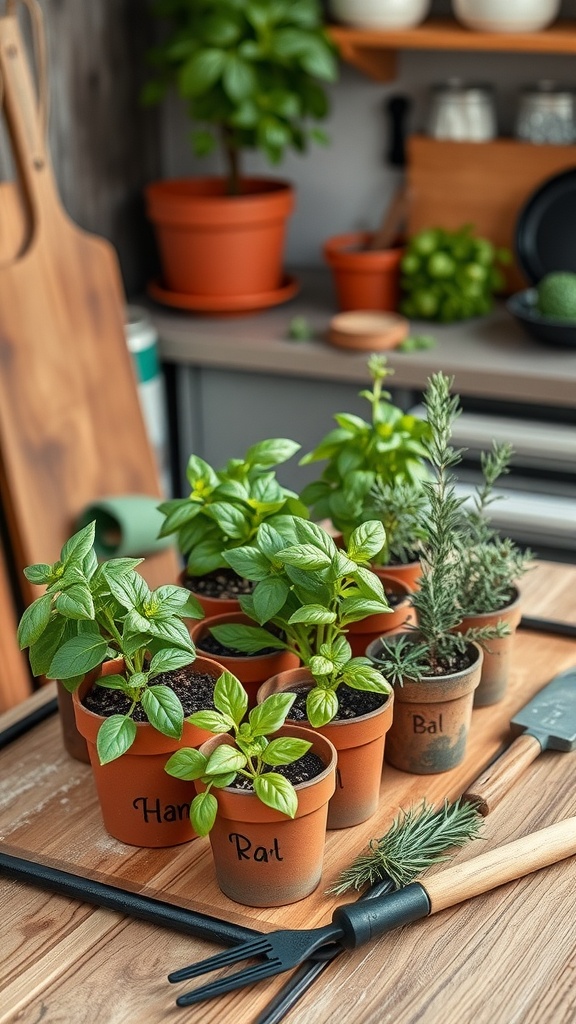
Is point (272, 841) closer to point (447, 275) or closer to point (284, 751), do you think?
point (284, 751)

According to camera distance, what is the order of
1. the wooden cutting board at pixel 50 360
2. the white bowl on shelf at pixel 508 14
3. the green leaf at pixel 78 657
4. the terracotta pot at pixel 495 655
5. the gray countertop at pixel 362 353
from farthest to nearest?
the white bowl on shelf at pixel 508 14
the gray countertop at pixel 362 353
the wooden cutting board at pixel 50 360
the terracotta pot at pixel 495 655
the green leaf at pixel 78 657

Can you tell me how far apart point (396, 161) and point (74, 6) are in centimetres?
77

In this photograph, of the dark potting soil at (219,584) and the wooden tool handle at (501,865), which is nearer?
the wooden tool handle at (501,865)

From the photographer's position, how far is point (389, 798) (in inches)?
40.1

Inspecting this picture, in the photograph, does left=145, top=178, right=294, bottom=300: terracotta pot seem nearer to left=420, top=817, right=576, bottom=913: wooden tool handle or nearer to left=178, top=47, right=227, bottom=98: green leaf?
left=178, top=47, right=227, bottom=98: green leaf

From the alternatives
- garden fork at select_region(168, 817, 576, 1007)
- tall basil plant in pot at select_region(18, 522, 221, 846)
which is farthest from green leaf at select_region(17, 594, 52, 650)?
garden fork at select_region(168, 817, 576, 1007)

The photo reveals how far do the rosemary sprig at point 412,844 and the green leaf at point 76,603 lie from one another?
0.27 m

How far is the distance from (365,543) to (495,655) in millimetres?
248

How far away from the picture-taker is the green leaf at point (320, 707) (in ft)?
2.92

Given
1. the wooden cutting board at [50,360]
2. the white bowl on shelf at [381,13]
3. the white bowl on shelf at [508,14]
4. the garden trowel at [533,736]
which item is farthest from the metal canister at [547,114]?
the garden trowel at [533,736]

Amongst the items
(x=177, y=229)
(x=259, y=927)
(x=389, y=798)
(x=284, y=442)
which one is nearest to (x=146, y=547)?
(x=177, y=229)

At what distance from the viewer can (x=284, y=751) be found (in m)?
0.85

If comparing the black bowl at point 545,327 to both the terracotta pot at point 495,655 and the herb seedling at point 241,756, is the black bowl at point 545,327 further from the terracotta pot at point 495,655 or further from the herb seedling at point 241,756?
the herb seedling at point 241,756

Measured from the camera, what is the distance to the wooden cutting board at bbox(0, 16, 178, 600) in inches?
80.2
